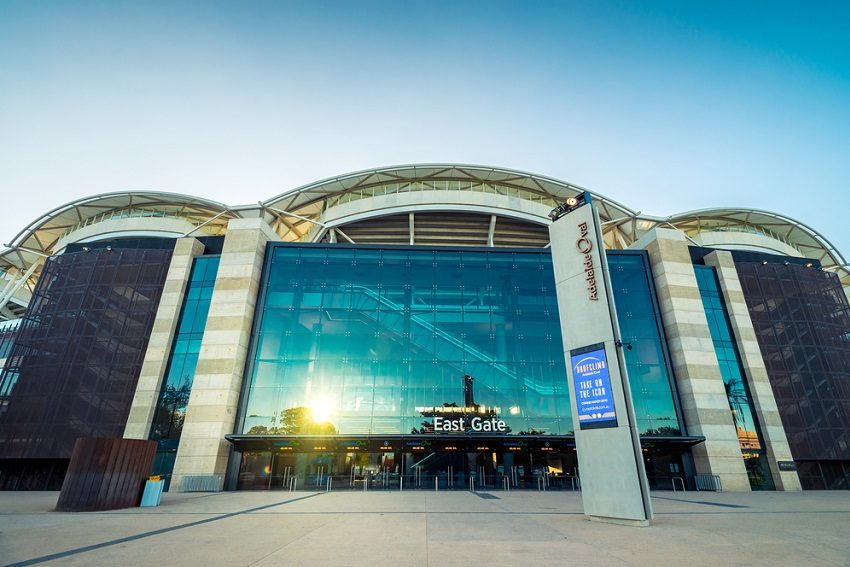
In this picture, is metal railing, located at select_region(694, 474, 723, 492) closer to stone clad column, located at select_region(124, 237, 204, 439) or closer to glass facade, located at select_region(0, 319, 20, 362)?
stone clad column, located at select_region(124, 237, 204, 439)

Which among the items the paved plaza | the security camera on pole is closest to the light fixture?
the security camera on pole


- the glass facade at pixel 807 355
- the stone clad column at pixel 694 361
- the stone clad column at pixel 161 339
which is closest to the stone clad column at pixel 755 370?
the glass facade at pixel 807 355

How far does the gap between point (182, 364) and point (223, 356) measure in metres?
3.49

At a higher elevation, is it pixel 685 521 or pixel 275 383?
pixel 275 383

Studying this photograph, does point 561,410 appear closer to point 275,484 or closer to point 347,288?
point 347,288

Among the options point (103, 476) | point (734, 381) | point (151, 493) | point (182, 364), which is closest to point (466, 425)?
point (151, 493)

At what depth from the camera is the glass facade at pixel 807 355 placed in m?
28.6

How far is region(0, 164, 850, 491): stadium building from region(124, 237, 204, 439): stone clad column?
128mm

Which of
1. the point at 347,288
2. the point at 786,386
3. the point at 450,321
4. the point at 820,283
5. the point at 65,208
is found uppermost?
the point at 65,208

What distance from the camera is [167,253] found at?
32219 mm

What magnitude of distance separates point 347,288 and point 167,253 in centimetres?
1482

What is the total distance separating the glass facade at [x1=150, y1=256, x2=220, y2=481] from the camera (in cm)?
2639

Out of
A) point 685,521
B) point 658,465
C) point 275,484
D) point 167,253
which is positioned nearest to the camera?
point 685,521

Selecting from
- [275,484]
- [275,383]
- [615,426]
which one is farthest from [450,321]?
[615,426]
